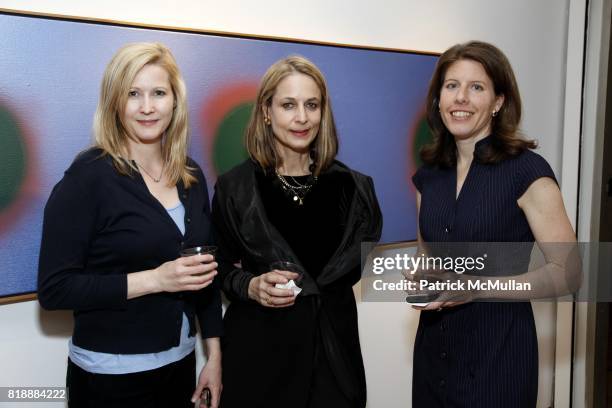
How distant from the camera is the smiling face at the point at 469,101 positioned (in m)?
1.79

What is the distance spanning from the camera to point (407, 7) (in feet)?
9.04

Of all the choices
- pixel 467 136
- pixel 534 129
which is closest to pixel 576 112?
pixel 534 129

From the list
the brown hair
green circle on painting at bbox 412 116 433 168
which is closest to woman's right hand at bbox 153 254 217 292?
the brown hair

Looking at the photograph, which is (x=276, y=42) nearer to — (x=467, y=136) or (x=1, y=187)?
(x=467, y=136)

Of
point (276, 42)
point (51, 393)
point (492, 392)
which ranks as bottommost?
point (51, 393)

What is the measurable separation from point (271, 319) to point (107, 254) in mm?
591

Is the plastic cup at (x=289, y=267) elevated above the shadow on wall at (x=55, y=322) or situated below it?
above

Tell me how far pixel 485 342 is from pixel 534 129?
A: 6.47 feet

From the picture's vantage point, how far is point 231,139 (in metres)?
2.24

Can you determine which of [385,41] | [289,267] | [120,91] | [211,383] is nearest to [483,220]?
[289,267]

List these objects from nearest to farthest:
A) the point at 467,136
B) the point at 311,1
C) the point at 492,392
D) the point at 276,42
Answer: the point at 492,392, the point at 467,136, the point at 276,42, the point at 311,1

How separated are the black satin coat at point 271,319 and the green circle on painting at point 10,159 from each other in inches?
25.9

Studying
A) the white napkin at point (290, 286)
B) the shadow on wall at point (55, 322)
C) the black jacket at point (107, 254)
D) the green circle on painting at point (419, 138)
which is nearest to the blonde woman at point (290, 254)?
the white napkin at point (290, 286)

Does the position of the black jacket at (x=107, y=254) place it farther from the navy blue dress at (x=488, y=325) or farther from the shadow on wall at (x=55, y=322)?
the navy blue dress at (x=488, y=325)
